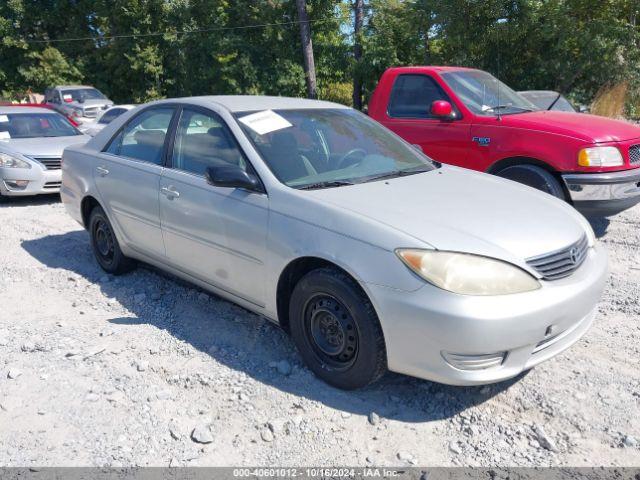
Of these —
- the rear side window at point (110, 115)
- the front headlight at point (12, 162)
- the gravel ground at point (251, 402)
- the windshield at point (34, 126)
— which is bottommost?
the rear side window at point (110, 115)

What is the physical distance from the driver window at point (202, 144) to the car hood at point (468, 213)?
31.9 inches

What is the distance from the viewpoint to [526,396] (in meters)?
3.23

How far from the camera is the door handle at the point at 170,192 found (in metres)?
4.12

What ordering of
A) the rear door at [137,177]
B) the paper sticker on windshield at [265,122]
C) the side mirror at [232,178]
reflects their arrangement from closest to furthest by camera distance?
the side mirror at [232,178] → the paper sticker on windshield at [265,122] → the rear door at [137,177]

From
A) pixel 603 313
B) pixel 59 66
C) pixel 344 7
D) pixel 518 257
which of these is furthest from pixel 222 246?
pixel 59 66

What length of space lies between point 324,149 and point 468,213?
3.81ft

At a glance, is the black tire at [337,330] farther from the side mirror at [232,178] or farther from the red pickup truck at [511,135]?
the red pickup truck at [511,135]

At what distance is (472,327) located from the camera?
2.72m

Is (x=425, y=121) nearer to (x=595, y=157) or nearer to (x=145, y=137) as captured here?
(x=595, y=157)

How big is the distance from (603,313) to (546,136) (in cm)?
216

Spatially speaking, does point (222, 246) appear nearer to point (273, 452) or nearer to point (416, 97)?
point (273, 452)

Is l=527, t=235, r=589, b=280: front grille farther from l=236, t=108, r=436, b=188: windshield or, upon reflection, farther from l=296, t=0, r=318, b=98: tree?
l=296, t=0, r=318, b=98: tree

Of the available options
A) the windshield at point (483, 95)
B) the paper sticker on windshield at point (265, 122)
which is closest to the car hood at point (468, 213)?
the paper sticker on windshield at point (265, 122)

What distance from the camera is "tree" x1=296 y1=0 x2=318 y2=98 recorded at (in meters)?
24.2
